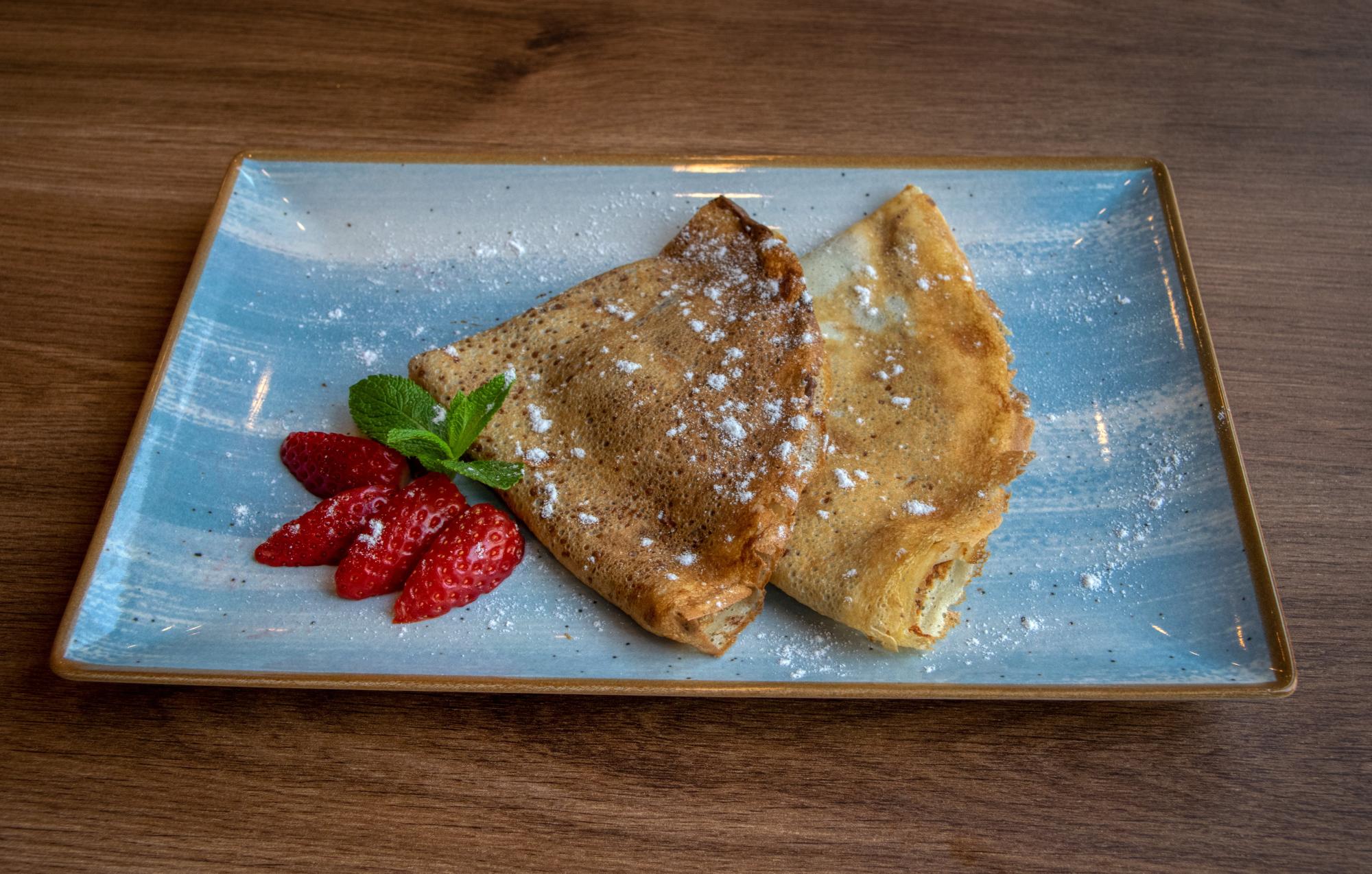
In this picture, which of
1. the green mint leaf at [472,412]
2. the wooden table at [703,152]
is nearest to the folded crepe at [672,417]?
the green mint leaf at [472,412]

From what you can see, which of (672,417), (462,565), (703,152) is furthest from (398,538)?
(703,152)

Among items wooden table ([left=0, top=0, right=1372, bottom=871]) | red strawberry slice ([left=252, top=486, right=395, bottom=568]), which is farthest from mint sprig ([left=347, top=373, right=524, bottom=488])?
wooden table ([left=0, top=0, right=1372, bottom=871])

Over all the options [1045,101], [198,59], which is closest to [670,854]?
[1045,101]

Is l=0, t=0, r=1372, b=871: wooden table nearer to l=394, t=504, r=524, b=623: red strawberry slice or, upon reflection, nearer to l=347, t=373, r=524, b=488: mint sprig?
l=394, t=504, r=524, b=623: red strawberry slice

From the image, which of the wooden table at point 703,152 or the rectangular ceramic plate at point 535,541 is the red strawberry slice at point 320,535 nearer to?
the rectangular ceramic plate at point 535,541

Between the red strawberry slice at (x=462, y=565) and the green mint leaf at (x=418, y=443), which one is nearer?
the red strawberry slice at (x=462, y=565)

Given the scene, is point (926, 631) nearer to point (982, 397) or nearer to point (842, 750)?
point (842, 750)
